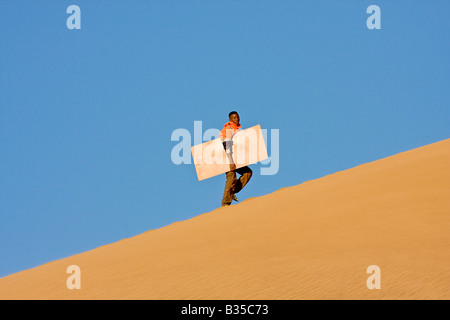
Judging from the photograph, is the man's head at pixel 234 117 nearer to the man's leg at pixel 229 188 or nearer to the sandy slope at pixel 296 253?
the man's leg at pixel 229 188

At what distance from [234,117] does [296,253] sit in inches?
208

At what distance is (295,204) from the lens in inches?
388

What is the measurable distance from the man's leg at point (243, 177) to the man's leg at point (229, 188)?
0.12m

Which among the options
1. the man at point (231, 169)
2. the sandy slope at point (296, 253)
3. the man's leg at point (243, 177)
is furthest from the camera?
the man's leg at point (243, 177)

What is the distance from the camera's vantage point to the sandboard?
11992 mm

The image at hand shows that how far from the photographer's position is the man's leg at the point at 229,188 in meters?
12.0

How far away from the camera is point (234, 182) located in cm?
1206

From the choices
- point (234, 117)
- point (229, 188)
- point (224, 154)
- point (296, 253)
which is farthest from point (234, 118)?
point (296, 253)

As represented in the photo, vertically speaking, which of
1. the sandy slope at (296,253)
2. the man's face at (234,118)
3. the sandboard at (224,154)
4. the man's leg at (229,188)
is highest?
the man's face at (234,118)

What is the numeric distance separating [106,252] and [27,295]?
2.11m

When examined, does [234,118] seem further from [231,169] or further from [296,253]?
[296,253]

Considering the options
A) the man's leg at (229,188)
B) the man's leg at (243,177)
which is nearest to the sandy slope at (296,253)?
the man's leg at (229,188)
